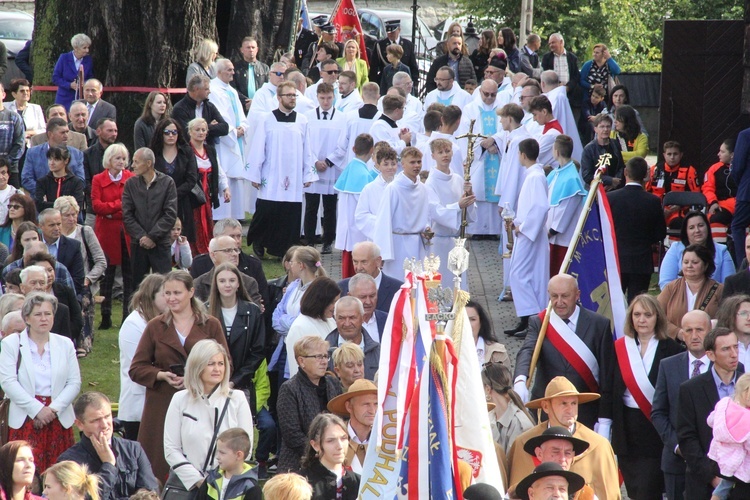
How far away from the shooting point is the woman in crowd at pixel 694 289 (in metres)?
10.4

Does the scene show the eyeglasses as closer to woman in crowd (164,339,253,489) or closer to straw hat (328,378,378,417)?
straw hat (328,378,378,417)

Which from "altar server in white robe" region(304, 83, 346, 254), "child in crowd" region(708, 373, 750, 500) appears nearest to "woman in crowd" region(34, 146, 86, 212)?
"altar server in white robe" region(304, 83, 346, 254)

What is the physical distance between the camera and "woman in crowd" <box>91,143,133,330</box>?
13344mm

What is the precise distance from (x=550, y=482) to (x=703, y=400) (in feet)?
6.91

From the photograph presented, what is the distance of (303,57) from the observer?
2355 centimetres

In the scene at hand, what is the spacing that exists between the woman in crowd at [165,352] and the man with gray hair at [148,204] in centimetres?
373

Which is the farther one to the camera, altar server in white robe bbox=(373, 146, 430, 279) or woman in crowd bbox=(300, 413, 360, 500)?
altar server in white robe bbox=(373, 146, 430, 279)

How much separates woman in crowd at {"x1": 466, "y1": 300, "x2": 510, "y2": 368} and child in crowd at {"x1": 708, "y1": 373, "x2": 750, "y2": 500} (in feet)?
5.28

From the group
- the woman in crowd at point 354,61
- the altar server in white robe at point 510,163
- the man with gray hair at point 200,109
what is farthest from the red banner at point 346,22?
the man with gray hair at point 200,109

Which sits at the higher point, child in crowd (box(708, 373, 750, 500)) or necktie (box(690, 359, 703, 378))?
necktie (box(690, 359, 703, 378))

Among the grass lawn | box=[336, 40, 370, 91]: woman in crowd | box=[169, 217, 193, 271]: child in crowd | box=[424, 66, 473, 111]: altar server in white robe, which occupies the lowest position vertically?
the grass lawn

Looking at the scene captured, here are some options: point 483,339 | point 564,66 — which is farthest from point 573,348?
point 564,66

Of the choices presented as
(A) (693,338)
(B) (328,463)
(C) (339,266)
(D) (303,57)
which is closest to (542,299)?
(C) (339,266)

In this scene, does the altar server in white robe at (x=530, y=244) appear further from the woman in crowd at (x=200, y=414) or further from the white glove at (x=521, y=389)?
the woman in crowd at (x=200, y=414)
